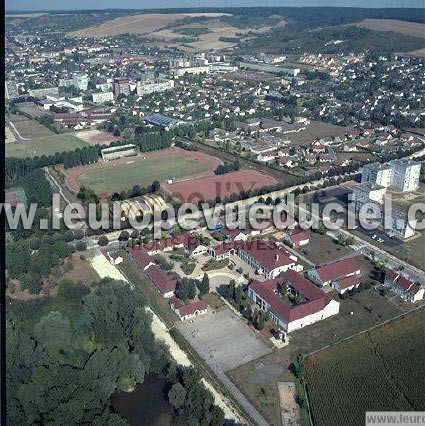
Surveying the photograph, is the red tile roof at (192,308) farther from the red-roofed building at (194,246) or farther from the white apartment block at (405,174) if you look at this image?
the white apartment block at (405,174)

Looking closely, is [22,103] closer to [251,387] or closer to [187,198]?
[187,198]

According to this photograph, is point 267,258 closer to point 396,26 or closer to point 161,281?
point 161,281

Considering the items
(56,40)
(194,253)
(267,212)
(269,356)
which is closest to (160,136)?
(267,212)

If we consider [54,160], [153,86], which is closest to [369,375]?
[54,160]

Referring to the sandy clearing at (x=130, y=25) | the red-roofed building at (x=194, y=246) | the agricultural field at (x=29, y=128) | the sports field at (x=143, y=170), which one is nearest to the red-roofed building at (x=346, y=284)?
the red-roofed building at (x=194, y=246)

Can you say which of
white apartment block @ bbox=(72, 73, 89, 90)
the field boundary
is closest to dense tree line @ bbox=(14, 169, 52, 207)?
the field boundary

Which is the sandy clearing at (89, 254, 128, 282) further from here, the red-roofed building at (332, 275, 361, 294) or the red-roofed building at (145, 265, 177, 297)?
the red-roofed building at (332, 275, 361, 294)
